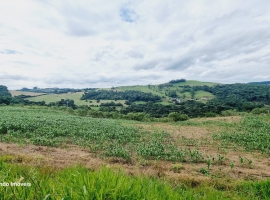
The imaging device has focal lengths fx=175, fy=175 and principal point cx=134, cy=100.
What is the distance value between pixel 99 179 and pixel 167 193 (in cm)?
92

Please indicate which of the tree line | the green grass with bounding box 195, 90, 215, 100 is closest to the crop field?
the tree line

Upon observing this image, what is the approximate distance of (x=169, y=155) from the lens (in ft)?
46.9

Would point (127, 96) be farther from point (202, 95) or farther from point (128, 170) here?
point (128, 170)

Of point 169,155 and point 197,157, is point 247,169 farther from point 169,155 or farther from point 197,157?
point 169,155

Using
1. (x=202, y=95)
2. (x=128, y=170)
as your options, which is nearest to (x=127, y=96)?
(x=202, y=95)

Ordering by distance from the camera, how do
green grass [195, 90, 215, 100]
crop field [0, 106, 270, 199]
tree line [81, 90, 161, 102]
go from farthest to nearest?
1. green grass [195, 90, 215, 100]
2. tree line [81, 90, 161, 102]
3. crop field [0, 106, 270, 199]

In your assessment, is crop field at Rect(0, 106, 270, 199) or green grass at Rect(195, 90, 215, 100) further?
green grass at Rect(195, 90, 215, 100)

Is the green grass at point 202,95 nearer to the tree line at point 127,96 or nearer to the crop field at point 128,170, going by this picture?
the tree line at point 127,96

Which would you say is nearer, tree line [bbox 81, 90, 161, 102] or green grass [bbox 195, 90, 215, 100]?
tree line [bbox 81, 90, 161, 102]

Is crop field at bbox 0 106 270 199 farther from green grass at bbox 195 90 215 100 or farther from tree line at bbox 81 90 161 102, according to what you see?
green grass at bbox 195 90 215 100

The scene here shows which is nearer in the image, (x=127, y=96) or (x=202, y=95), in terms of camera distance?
(x=202, y=95)

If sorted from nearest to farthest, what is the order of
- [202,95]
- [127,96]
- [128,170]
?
[128,170], [202,95], [127,96]

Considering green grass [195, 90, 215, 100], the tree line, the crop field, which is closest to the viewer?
the crop field

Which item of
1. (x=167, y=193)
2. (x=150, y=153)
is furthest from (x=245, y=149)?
(x=167, y=193)
